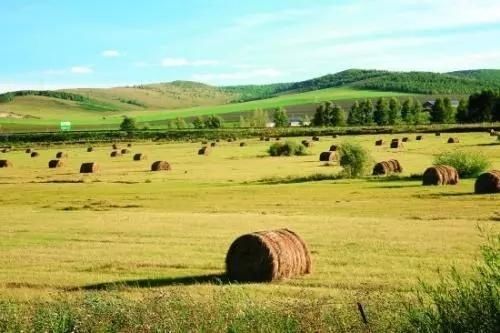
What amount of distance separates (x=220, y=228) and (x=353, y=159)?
24.4 metres

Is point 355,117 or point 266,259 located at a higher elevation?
point 355,117

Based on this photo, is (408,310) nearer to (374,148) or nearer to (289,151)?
(289,151)

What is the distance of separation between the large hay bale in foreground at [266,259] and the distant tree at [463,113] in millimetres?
146442

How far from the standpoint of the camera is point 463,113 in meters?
161

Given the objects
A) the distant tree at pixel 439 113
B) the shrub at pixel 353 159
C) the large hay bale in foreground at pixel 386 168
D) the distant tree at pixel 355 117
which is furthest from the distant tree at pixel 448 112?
the shrub at pixel 353 159

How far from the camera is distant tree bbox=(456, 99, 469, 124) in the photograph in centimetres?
15851

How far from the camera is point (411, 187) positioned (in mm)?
41344

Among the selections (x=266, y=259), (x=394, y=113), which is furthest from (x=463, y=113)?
(x=266, y=259)

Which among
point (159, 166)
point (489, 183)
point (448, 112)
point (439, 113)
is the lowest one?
point (159, 166)

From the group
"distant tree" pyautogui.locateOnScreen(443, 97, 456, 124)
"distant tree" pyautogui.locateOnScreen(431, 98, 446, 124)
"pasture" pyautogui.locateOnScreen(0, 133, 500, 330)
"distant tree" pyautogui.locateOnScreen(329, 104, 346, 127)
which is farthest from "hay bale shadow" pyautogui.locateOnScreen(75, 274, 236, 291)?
"distant tree" pyautogui.locateOnScreen(329, 104, 346, 127)

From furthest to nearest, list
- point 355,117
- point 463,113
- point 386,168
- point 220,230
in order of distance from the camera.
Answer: point 355,117
point 463,113
point 386,168
point 220,230

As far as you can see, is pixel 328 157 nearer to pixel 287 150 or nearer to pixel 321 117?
pixel 287 150

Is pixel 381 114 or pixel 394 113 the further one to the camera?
pixel 381 114

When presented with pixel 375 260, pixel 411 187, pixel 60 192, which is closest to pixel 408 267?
pixel 375 260
